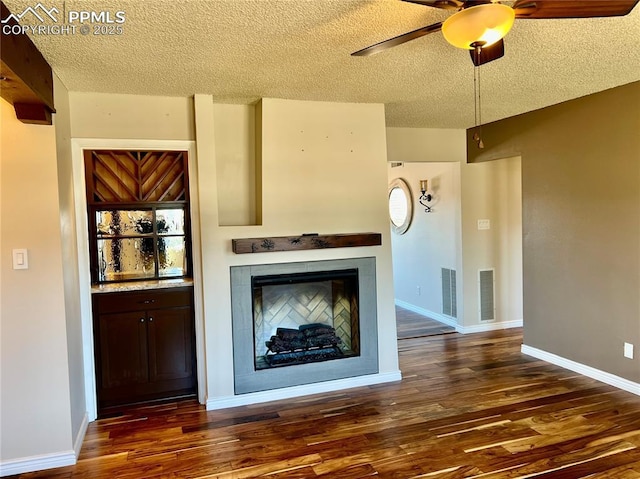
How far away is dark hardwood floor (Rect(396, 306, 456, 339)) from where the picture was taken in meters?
5.39

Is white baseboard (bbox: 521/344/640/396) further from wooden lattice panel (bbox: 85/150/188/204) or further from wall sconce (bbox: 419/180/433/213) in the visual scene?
wooden lattice panel (bbox: 85/150/188/204)

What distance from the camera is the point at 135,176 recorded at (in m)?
4.08

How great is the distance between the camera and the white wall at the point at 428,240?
217 inches

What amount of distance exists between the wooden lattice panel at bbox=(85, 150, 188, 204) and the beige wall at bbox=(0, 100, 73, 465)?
133 cm

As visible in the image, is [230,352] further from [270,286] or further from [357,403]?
[357,403]

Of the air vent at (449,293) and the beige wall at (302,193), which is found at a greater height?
the beige wall at (302,193)

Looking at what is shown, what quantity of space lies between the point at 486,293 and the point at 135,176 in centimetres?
425

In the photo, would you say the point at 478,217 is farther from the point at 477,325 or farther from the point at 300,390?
the point at 300,390

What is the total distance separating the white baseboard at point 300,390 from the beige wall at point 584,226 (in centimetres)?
167

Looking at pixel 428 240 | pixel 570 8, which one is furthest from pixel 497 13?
pixel 428 240

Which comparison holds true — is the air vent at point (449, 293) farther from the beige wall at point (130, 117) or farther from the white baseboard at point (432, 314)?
the beige wall at point (130, 117)

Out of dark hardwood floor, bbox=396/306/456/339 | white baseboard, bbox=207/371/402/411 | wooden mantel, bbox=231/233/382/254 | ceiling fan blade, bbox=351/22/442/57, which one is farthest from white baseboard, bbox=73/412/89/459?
dark hardwood floor, bbox=396/306/456/339

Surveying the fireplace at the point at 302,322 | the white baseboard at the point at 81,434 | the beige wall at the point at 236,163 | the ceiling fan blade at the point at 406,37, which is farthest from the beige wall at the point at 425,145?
the white baseboard at the point at 81,434

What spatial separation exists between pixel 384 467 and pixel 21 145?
9.48ft
